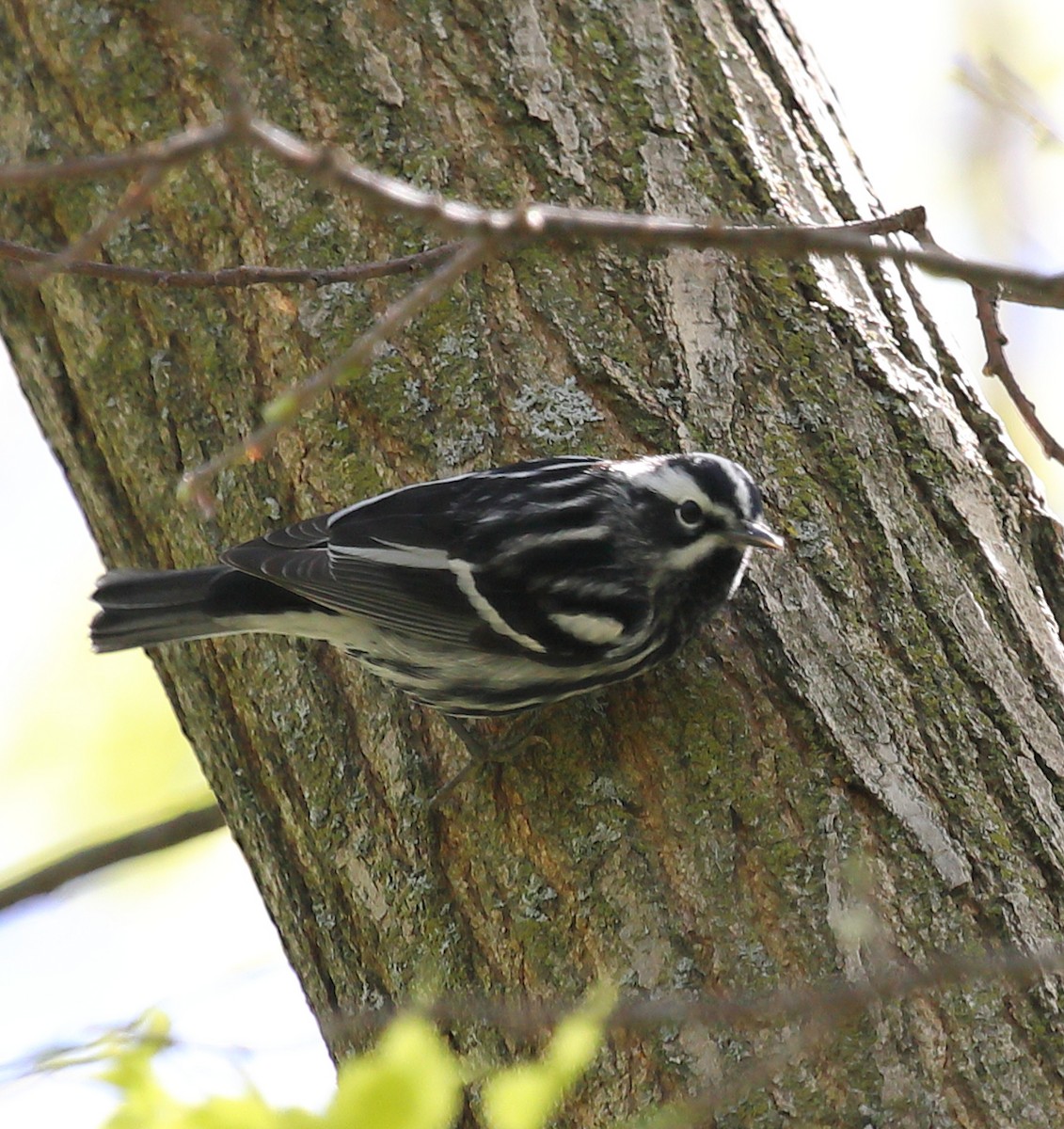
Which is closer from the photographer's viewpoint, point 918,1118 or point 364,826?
point 918,1118

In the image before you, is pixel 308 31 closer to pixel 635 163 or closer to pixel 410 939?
pixel 635 163

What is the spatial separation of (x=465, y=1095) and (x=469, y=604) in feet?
3.53

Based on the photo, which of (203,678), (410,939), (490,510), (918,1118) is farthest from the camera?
(203,678)

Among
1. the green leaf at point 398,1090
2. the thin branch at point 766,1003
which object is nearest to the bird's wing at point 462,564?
the thin branch at point 766,1003

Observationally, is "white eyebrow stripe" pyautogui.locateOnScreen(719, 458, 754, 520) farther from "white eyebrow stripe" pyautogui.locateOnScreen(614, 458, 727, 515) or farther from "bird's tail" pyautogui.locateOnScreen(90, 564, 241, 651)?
"bird's tail" pyautogui.locateOnScreen(90, 564, 241, 651)

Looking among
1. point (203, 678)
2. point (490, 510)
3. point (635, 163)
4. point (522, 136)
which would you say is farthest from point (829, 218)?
point (203, 678)

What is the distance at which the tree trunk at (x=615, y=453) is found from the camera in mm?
2607

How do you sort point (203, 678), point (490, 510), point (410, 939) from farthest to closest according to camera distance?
point (203, 678) < point (490, 510) < point (410, 939)

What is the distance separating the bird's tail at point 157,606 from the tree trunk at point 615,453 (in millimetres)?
174

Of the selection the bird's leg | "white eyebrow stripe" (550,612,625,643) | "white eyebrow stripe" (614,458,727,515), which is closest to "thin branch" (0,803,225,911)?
the bird's leg

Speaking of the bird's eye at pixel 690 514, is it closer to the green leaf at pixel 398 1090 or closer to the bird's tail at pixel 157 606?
the bird's tail at pixel 157 606

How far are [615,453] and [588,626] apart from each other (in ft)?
1.46

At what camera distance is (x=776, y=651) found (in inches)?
115

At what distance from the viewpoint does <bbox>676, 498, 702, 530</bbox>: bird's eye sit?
3014 millimetres
